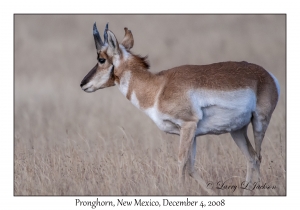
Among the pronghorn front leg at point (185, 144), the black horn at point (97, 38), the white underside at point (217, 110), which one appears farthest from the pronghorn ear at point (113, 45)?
the pronghorn front leg at point (185, 144)

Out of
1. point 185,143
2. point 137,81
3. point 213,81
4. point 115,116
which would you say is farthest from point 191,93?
point 115,116

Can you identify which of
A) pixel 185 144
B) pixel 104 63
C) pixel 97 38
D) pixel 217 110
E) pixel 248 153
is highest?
pixel 97 38

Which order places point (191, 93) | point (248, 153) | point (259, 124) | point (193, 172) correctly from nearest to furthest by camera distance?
point (191, 93) < point (193, 172) < point (259, 124) < point (248, 153)

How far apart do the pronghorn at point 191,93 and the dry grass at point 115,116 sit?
0.63 meters

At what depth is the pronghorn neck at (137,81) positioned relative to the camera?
802 cm

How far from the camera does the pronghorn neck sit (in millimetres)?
8023

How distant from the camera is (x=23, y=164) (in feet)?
27.7

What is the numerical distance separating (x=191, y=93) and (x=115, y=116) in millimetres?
7288

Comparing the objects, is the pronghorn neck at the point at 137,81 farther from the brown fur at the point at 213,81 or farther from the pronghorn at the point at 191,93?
the brown fur at the point at 213,81

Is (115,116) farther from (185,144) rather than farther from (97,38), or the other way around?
(185,144)

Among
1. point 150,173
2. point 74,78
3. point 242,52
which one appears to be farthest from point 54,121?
point 242,52

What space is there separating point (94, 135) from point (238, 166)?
544 centimetres

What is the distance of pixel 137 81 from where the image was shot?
8148 millimetres
